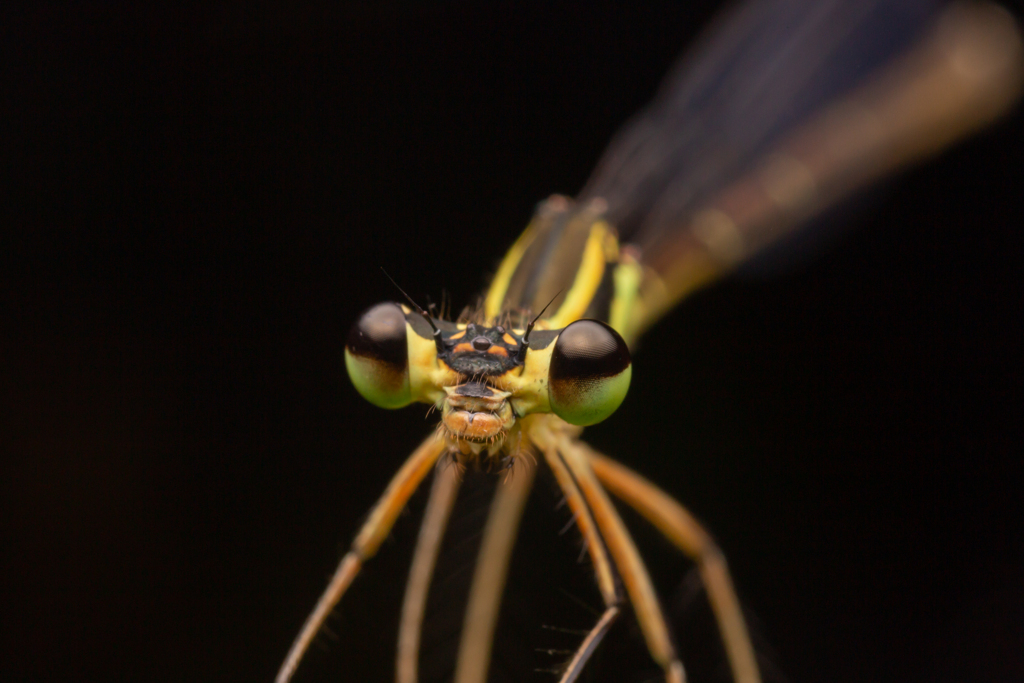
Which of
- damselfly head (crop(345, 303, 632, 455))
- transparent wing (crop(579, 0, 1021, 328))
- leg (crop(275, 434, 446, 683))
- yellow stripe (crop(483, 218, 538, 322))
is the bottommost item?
leg (crop(275, 434, 446, 683))

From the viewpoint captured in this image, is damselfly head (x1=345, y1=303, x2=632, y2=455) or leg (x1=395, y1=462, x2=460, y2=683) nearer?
damselfly head (x1=345, y1=303, x2=632, y2=455)

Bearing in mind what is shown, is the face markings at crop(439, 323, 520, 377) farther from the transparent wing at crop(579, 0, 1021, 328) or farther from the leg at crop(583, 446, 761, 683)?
the transparent wing at crop(579, 0, 1021, 328)

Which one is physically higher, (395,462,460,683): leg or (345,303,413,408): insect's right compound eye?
(345,303,413,408): insect's right compound eye

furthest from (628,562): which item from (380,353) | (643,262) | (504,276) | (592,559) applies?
(643,262)

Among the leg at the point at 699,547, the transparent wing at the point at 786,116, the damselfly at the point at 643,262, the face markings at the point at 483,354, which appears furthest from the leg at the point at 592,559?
the transparent wing at the point at 786,116

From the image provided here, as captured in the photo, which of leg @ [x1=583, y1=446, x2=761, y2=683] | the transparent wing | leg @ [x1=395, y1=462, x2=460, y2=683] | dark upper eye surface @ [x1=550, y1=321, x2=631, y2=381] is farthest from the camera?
the transparent wing

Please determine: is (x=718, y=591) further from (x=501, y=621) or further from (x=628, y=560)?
(x=501, y=621)

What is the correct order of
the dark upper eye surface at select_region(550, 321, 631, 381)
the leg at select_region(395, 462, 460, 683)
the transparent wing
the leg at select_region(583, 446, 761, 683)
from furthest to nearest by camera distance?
1. the transparent wing
2. the leg at select_region(583, 446, 761, 683)
3. the leg at select_region(395, 462, 460, 683)
4. the dark upper eye surface at select_region(550, 321, 631, 381)

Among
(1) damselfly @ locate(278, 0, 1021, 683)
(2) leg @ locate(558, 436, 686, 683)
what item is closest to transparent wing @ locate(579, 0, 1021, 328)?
(1) damselfly @ locate(278, 0, 1021, 683)
